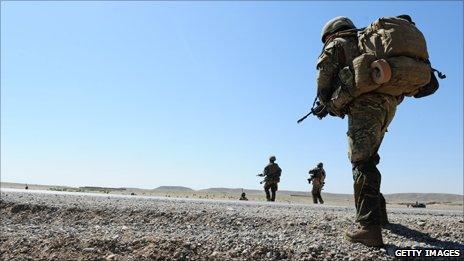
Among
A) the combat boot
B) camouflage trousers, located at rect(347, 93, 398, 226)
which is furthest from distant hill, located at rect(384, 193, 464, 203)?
the combat boot

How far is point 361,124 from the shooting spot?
16.0 ft

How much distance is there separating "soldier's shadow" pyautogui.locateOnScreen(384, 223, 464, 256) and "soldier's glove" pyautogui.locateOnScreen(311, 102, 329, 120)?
156 centimetres

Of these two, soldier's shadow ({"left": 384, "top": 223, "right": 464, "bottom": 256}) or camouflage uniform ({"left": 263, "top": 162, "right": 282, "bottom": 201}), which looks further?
camouflage uniform ({"left": 263, "top": 162, "right": 282, "bottom": 201})

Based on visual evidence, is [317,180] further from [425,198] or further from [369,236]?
[425,198]

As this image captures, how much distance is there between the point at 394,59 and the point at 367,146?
0.93m

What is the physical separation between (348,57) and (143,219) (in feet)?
12.7

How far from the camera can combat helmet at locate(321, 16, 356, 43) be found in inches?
221

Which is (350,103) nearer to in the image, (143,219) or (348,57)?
(348,57)

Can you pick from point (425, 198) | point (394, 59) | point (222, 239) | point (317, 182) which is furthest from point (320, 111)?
point (425, 198)

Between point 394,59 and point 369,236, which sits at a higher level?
point 394,59

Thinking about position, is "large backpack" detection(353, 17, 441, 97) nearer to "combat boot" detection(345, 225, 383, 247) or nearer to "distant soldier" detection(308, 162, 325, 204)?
"combat boot" detection(345, 225, 383, 247)

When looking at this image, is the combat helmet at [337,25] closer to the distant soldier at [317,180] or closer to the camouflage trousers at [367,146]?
the camouflage trousers at [367,146]

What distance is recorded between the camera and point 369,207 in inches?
184

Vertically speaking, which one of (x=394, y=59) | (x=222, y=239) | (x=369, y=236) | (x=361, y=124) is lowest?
(x=222, y=239)
